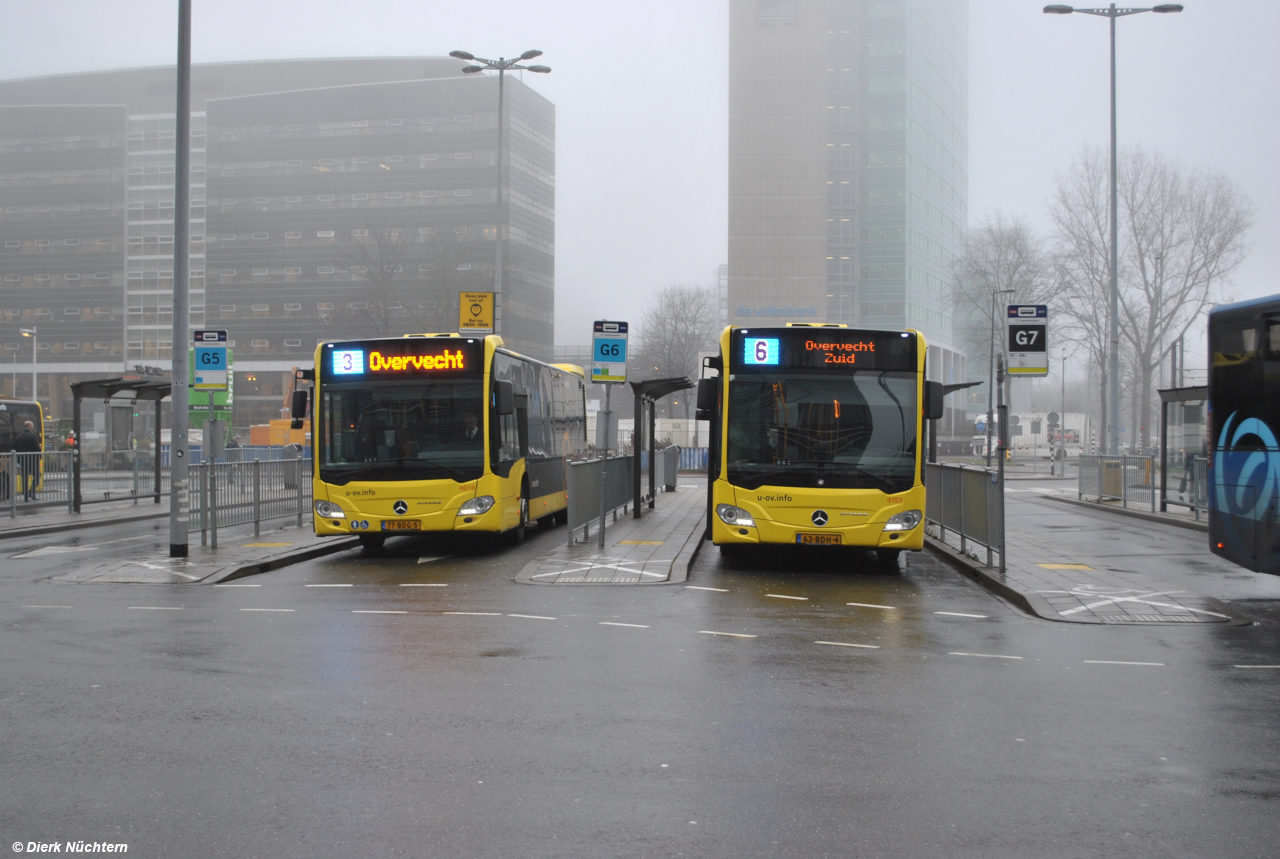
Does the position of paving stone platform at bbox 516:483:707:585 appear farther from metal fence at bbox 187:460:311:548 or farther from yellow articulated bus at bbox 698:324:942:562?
metal fence at bbox 187:460:311:548

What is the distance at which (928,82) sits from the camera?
116438 mm

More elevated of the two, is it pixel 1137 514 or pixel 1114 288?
pixel 1114 288

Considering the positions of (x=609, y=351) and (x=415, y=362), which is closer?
(x=415, y=362)

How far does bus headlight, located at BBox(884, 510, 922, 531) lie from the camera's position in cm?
1298

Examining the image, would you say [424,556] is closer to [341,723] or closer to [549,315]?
[341,723]

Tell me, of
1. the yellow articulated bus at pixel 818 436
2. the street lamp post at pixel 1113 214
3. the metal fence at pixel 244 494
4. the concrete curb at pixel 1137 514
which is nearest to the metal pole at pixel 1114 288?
the street lamp post at pixel 1113 214

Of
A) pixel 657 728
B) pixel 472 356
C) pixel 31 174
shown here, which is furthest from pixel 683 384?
pixel 31 174

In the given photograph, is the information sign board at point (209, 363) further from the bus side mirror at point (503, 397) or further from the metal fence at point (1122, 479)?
the metal fence at point (1122, 479)

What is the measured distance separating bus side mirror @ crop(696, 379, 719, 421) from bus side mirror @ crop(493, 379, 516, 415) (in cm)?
336

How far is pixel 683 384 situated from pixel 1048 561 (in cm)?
866

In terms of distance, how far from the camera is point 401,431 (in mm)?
15242

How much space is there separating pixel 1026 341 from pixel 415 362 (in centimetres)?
839

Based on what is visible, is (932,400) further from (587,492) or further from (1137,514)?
(1137,514)

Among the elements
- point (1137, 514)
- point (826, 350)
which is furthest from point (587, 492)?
point (1137, 514)
